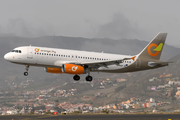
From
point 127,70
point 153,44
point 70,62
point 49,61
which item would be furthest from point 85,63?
point 153,44

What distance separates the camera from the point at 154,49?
6856 cm

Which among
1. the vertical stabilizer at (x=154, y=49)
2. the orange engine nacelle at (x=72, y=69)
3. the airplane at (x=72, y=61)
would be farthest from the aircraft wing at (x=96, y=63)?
the vertical stabilizer at (x=154, y=49)

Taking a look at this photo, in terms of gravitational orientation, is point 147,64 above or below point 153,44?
below

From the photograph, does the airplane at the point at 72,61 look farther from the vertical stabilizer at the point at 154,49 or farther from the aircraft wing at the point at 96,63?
the vertical stabilizer at the point at 154,49

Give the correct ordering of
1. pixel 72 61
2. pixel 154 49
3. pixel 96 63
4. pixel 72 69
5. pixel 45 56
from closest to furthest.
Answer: pixel 45 56, pixel 72 69, pixel 96 63, pixel 72 61, pixel 154 49

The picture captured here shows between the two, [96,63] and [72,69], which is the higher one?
[96,63]

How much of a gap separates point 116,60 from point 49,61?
40.9 feet

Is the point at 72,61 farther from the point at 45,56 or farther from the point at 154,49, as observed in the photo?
the point at 154,49

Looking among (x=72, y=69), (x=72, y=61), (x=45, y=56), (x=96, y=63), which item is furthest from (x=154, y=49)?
(x=45, y=56)

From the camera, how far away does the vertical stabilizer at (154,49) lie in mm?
67500

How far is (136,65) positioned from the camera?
65562 mm

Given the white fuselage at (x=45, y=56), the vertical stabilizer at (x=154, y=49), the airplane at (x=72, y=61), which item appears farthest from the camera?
the vertical stabilizer at (x=154, y=49)

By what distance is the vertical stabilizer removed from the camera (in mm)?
67500

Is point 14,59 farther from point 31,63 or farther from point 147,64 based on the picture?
point 147,64
